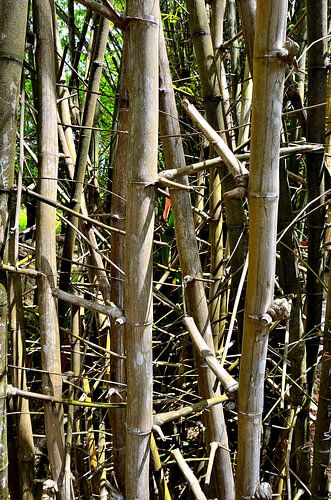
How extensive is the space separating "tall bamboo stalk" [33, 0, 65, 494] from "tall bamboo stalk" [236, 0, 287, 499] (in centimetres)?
37

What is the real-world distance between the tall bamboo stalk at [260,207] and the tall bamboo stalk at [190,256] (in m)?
0.19

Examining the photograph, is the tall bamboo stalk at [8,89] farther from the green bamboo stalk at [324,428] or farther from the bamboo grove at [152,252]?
the green bamboo stalk at [324,428]

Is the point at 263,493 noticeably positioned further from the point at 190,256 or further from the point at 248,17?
the point at 248,17

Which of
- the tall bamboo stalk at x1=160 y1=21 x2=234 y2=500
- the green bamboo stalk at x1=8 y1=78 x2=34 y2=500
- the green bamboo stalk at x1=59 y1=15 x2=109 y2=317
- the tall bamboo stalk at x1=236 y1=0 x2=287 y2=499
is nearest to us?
the tall bamboo stalk at x1=236 y1=0 x2=287 y2=499

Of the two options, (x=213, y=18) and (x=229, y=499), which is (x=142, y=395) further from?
(x=213, y=18)

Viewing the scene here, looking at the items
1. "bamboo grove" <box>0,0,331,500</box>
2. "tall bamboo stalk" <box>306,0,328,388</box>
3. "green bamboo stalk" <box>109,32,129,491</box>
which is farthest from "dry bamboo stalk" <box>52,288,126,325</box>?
"tall bamboo stalk" <box>306,0,328,388</box>

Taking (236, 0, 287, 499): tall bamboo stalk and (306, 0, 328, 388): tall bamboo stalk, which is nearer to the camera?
(236, 0, 287, 499): tall bamboo stalk

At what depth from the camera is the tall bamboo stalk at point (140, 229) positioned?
0.60 meters

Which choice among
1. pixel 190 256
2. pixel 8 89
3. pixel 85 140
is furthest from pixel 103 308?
pixel 85 140

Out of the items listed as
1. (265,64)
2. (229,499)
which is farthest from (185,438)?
(265,64)

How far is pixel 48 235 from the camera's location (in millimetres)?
903

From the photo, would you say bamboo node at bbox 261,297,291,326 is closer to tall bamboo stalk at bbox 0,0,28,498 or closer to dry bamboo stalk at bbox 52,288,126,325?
dry bamboo stalk at bbox 52,288,126,325

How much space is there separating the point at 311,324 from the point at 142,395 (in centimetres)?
68

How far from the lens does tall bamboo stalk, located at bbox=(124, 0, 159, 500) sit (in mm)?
605
